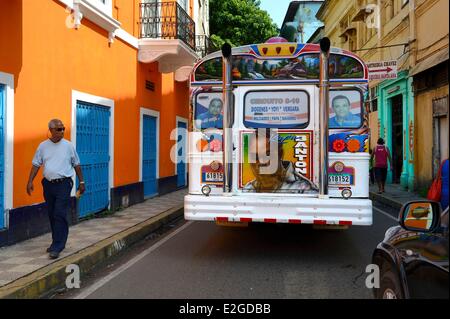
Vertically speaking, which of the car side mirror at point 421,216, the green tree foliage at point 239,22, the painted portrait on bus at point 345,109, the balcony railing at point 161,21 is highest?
the green tree foliage at point 239,22

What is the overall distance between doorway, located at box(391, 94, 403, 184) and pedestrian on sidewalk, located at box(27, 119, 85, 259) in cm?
1359

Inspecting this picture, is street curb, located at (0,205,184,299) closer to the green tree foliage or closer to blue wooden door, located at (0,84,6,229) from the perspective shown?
blue wooden door, located at (0,84,6,229)

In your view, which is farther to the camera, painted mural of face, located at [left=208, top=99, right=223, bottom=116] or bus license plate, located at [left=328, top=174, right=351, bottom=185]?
painted mural of face, located at [left=208, top=99, right=223, bottom=116]

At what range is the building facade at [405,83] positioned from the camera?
43.0ft

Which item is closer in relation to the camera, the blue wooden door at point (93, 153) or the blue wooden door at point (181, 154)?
the blue wooden door at point (93, 153)

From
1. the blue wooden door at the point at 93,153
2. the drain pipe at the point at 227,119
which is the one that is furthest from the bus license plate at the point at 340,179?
the blue wooden door at the point at 93,153

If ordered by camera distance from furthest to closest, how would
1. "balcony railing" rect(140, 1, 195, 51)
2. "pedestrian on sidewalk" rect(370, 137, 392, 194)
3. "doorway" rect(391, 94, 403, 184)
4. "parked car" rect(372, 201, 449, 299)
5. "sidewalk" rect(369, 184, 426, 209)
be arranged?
"doorway" rect(391, 94, 403, 184), "pedestrian on sidewalk" rect(370, 137, 392, 194), "balcony railing" rect(140, 1, 195, 51), "sidewalk" rect(369, 184, 426, 209), "parked car" rect(372, 201, 449, 299)

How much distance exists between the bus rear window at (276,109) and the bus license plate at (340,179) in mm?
819

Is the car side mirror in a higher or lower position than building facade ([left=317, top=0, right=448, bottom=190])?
lower

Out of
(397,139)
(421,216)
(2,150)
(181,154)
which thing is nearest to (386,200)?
(397,139)

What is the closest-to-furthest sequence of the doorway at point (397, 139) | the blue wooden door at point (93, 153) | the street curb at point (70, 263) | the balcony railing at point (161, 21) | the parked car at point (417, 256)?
the parked car at point (417, 256), the street curb at point (70, 263), the blue wooden door at point (93, 153), the balcony railing at point (161, 21), the doorway at point (397, 139)

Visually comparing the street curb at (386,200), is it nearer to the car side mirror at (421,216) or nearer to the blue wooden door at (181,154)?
the blue wooden door at (181,154)

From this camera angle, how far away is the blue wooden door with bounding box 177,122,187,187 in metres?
16.1

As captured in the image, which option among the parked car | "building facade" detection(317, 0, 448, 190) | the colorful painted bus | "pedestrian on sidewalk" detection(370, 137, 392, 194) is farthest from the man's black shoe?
"pedestrian on sidewalk" detection(370, 137, 392, 194)
